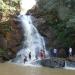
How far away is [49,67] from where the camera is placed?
23891mm

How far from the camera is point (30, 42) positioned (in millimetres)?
30375

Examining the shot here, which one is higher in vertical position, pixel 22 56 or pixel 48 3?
pixel 48 3

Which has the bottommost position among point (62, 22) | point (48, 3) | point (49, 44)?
point (49, 44)

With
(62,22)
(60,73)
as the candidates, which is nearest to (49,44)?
(62,22)

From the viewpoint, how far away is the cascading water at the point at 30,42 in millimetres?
28641

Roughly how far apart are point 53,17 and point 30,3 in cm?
1233

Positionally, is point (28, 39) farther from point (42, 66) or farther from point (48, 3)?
point (42, 66)

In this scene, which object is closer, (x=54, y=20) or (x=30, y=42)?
(x=30, y=42)

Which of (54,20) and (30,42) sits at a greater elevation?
(54,20)

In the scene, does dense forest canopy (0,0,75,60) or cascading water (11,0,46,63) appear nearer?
dense forest canopy (0,0,75,60)

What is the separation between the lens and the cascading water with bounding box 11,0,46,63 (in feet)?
94.0

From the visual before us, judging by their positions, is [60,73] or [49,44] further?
[49,44]

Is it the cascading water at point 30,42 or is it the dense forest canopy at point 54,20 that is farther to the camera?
the cascading water at point 30,42

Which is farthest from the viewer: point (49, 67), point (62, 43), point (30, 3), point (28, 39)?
point (30, 3)
